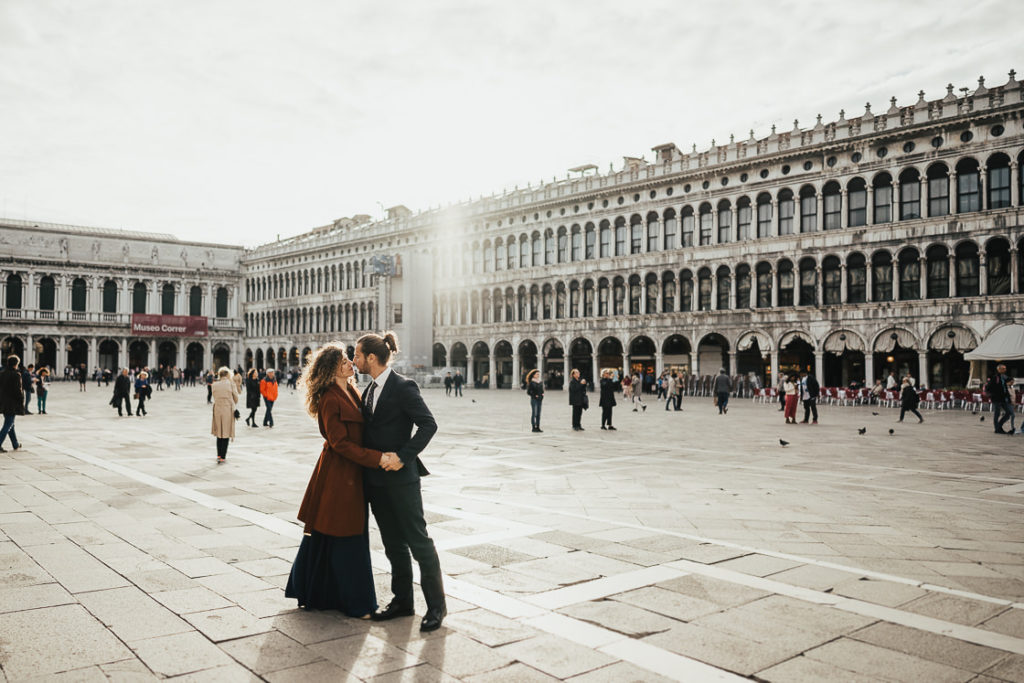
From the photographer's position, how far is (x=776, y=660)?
396 cm

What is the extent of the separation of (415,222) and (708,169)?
26088 millimetres

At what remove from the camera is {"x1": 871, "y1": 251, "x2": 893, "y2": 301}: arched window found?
Result: 3769 cm

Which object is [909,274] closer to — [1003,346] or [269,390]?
[1003,346]

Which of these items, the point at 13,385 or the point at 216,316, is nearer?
the point at 13,385

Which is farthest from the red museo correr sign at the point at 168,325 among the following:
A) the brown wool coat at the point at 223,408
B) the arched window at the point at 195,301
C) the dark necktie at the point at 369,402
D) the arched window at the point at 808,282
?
the dark necktie at the point at 369,402

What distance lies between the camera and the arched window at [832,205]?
39.8 meters

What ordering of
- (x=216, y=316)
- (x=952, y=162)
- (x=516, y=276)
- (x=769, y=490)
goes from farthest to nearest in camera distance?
(x=216, y=316), (x=516, y=276), (x=952, y=162), (x=769, y=490)

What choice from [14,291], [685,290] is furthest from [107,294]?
[685,290]

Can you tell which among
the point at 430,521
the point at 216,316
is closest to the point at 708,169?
the point at 430,521

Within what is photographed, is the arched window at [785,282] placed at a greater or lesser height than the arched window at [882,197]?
lesser

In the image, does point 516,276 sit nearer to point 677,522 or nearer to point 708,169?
point 708,169

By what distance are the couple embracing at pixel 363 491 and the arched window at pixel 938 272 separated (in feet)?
122

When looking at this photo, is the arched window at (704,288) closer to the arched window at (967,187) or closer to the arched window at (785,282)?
the arched window at (785,282)

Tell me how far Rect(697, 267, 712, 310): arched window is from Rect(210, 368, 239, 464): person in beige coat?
35.6 meters
